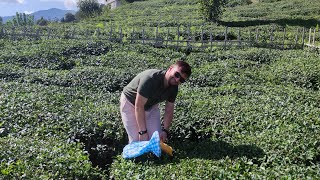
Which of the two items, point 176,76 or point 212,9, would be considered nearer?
point 176,76

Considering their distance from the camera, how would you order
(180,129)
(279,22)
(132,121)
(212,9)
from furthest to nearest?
(212,9)
(279,22)
(180,129)
(132,121)

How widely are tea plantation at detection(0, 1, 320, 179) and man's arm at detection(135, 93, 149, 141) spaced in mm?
403

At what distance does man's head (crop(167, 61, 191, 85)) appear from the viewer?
552 cm

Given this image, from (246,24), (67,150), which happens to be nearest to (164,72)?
(67,150)

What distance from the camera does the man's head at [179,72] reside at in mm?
5516

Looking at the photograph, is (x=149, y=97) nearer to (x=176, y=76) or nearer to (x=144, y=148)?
(x=176, y=76)

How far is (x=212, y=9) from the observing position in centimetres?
3425

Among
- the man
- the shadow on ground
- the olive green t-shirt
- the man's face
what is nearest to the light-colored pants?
A: the man

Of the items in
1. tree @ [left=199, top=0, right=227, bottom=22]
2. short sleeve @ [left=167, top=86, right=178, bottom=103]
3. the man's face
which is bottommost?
short sleeve @ [left=167, top=86, right=178, bottom=103]

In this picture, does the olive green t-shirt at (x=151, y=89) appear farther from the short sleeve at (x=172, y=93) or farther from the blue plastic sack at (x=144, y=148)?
the blue plastic sack at (x=144, y=148)

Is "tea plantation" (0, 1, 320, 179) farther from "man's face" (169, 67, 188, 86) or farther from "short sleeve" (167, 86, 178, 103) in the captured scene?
"man's face" (169, 67, 188, 86)

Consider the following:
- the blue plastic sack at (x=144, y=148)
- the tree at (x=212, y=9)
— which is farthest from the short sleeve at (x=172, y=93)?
the tree at (x=212, y=9)

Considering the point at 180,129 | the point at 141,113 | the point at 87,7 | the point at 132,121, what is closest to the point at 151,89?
the point at 141,113

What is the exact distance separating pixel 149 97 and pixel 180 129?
1771mm
